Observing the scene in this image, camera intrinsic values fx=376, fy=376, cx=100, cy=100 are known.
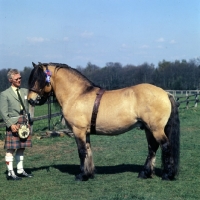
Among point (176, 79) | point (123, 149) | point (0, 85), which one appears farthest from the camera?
point (176, 79)

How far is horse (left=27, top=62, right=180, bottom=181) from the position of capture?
6309 millimetres

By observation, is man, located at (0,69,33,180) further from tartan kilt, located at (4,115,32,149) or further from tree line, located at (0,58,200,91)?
tree line, located at (0,58,200,91)

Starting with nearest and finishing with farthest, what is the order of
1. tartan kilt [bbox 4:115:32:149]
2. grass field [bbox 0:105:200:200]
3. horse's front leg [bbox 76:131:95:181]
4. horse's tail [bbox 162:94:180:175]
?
grass field [bbox 0:105:200:200] < horse's tail [bbox 162:94:180:175] < horse's front leg [bbox 76:131:95:181] < tartan kilt [bbox 4:115:32:149]

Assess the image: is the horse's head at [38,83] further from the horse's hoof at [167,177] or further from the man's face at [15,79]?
the horse's hoof at [167,177]

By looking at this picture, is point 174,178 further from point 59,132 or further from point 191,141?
point 59,132

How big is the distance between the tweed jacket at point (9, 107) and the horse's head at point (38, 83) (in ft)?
0.76

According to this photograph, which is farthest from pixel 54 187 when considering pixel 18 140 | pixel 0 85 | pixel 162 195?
pixel 0 85

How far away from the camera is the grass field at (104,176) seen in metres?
5.59

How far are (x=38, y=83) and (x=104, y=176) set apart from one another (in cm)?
207

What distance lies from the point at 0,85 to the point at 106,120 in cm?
2425

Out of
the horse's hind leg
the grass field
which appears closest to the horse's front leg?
the grass field

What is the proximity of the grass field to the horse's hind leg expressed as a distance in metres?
0.14

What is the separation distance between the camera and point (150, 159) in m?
6.72

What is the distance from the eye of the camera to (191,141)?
36.0ft
